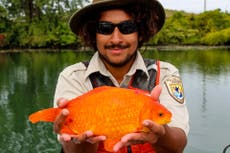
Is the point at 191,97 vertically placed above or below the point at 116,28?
below

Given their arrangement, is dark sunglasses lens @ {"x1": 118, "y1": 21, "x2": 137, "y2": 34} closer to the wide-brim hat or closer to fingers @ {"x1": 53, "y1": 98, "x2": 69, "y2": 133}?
the wide-brim hat

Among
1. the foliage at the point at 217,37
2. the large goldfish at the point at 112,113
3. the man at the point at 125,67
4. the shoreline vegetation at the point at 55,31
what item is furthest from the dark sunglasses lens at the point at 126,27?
the foliage at the point at 217,37

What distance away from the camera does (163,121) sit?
190cm

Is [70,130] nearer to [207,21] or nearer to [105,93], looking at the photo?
[105,93]

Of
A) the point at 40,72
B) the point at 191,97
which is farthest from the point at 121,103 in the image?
the point at 40,72

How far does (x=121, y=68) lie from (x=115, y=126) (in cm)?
81

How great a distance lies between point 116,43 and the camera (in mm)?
2480

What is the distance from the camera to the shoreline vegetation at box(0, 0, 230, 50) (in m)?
54.4

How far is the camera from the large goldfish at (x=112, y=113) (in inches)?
73.6

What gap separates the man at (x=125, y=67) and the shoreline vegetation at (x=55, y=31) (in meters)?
48.3

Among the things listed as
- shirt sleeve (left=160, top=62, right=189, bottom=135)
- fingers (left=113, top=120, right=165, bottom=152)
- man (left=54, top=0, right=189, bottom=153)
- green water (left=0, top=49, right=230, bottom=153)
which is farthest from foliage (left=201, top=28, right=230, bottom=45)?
fingers (left=113, top=120, right=165, bottom=152)

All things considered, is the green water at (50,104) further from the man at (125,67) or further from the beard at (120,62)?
the beard at (120,62)

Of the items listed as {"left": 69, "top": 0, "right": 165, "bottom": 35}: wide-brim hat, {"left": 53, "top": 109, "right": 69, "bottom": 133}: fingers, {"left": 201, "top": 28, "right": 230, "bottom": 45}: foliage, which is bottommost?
{"left": 201, "top": 28, "right": 230, "bottom": 45}: foliage

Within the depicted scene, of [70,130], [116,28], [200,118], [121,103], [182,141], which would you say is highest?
[116,28]
